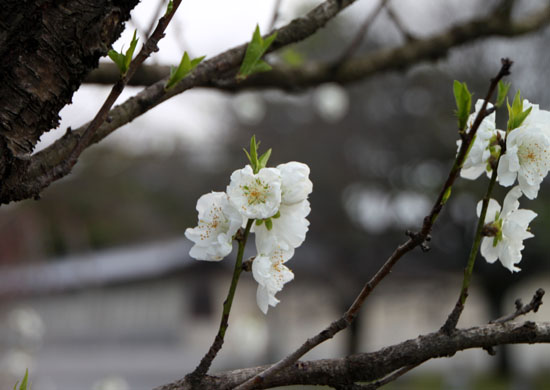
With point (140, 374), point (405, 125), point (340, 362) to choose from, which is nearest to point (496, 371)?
point (405, 125)

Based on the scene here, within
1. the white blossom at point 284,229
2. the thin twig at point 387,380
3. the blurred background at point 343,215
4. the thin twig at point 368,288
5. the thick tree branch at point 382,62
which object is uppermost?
the blurred background at point 343,215

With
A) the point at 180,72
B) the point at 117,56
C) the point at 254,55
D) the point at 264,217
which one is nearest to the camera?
the point at 264,217

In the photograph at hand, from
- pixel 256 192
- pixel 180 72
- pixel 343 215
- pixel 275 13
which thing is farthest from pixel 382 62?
pixel 343 215

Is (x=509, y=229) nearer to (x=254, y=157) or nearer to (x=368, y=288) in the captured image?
(x=368, y=288)

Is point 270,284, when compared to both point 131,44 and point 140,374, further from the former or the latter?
point 140,374

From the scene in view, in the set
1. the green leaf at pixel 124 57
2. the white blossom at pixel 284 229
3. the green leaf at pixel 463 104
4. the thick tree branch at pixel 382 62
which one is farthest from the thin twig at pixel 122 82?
the thick tree branch at pixel 382 62

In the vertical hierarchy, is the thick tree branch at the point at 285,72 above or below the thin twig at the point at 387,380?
above

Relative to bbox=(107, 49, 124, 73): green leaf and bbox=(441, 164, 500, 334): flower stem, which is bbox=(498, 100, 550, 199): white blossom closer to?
bbox=(441, 164, 500, 334): flower stem

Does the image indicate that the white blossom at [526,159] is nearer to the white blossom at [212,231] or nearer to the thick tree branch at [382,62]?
the white blossom at [212,231]
